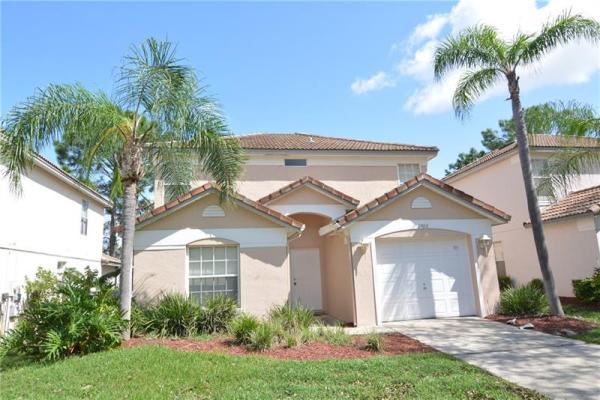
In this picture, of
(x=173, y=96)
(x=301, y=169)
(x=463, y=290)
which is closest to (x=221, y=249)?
(x=173, y=96)

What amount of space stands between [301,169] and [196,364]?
40.7ft

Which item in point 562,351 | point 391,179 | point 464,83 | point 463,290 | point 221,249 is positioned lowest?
point 562,351

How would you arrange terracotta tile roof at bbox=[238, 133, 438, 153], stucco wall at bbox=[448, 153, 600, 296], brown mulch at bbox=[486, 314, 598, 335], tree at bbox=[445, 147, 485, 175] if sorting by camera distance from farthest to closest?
tree at bbox=[445, 147, 485, 175] → terracotta tile roof at bbox=[238, 133, 438, 153] → stucco wall at bbox=[448, 153, 600, 296] → brown mulch at bbox=[486, 314, 598, 335]

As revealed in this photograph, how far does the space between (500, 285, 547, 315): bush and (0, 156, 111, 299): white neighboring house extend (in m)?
16.1

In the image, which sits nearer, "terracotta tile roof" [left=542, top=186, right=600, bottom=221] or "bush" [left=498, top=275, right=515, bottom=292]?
"terracotta tile roof" [left=542, top=186, right=600, bottom=221]

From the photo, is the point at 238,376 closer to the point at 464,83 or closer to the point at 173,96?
the point at 173,96

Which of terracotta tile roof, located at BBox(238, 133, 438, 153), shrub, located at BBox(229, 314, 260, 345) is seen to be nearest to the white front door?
terracotta tile roof, located at BBox(238, 133, 438, 153)

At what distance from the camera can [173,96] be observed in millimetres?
10234

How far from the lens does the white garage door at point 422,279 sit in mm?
13414

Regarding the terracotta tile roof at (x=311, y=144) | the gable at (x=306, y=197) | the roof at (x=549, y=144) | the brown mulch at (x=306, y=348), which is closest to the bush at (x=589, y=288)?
the roof at (x=549, y=144)

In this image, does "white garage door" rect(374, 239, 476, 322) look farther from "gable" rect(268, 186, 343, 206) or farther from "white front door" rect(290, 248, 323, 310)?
"white front door" rect(290, 248, 323, 310)

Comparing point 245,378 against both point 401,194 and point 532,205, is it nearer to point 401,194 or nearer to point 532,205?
point 401,194

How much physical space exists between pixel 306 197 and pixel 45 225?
10.6 meters

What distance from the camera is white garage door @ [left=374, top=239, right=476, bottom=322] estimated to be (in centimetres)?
1341
